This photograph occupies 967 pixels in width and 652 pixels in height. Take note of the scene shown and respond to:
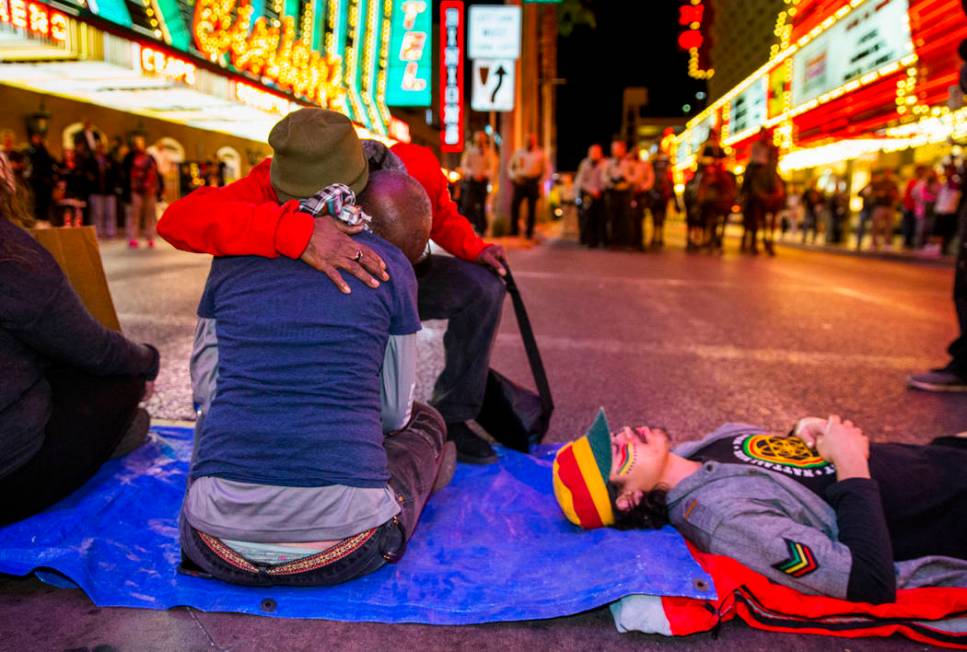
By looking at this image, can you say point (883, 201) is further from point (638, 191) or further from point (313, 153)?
point (313, 153)

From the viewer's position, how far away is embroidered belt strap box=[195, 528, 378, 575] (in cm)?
205

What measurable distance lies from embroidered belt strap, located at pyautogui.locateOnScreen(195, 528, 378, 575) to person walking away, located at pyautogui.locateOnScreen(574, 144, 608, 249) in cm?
1543

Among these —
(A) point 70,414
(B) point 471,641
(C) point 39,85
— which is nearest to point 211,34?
(C) point 39,85

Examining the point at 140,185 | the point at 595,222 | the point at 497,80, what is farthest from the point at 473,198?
the point at 140,185

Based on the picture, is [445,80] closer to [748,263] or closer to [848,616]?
[748,263]

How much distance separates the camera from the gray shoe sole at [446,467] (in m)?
2.85

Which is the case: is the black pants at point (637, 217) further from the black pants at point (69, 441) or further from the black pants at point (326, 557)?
the black pants at point (326, 557)

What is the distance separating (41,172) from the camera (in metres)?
14.7

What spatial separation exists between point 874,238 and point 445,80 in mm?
11657

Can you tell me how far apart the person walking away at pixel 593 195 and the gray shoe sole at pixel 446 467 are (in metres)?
14.5

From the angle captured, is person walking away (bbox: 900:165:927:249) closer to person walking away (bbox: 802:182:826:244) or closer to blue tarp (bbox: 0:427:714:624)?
person walking away (bbox: 802:182:826:244)

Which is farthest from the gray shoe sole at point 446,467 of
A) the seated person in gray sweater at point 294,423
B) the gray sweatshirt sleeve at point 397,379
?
the seated person in gray sweater at point 294,423

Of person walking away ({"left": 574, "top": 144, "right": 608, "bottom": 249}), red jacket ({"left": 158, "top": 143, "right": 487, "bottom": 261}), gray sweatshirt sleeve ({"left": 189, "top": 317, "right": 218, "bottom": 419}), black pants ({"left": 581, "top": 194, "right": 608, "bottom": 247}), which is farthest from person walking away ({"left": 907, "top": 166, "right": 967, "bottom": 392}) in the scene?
black pants ({"left": 581, "top": 194, "right": 608, "bottom": 247})

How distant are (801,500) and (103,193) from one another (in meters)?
15.5
